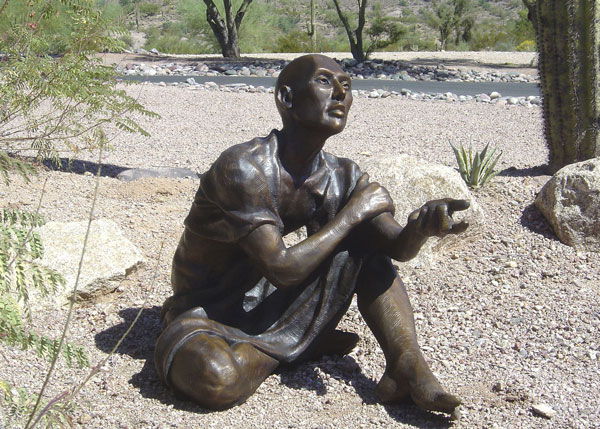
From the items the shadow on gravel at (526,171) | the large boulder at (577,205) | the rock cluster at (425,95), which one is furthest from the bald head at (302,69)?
the rock cluster at (425,95)

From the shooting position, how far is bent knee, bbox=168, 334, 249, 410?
283 centimetres

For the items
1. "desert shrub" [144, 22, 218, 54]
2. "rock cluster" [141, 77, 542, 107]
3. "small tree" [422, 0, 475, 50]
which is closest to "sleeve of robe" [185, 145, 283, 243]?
"rock cluster" [141, 77, 542, 107]

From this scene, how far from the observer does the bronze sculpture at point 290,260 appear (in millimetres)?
2848

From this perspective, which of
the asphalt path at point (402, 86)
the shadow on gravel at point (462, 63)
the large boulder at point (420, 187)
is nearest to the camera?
the large boulder at point (420, 187)

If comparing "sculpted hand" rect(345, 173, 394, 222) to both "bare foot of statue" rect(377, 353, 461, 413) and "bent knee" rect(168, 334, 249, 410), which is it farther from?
"bent knee" rect(168, 334, 249, 410)

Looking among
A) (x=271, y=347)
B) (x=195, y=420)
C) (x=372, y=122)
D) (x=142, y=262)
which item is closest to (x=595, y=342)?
(x=271, y=347)

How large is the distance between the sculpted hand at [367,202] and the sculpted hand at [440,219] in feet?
0.75

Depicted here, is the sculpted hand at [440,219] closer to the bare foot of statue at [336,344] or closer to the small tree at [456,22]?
the bare foot of statue at [336,344]

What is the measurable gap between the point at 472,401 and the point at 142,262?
7.07 feet

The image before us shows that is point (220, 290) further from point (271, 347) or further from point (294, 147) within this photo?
point (294, 147)

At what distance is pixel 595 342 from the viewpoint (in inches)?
147

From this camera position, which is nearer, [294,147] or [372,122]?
[294,147]

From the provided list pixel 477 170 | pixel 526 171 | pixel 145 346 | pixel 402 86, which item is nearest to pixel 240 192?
pixel 145 346

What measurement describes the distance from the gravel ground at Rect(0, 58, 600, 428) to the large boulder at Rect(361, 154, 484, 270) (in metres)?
0.10
